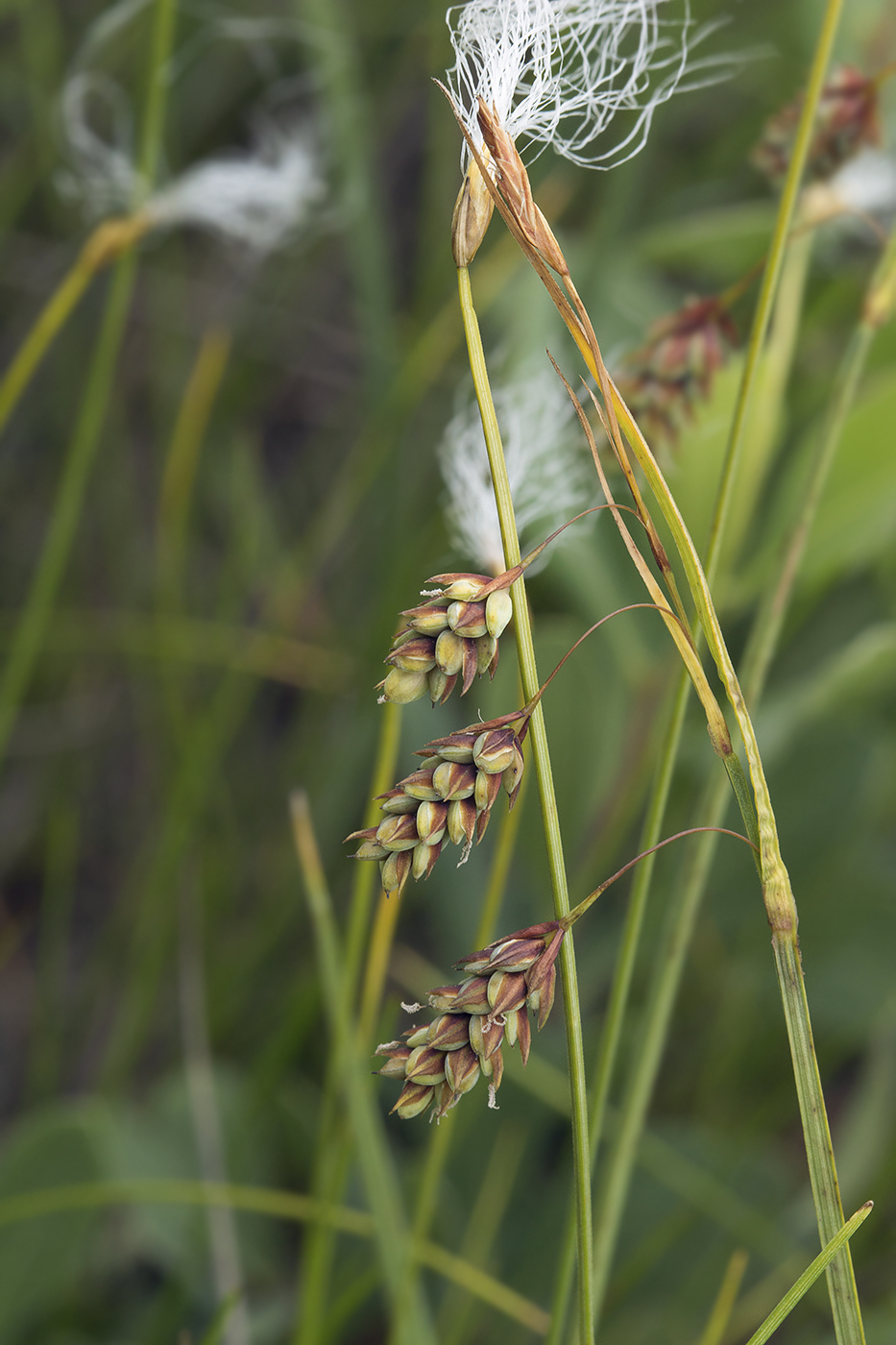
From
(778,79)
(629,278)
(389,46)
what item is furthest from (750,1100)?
(389,46)

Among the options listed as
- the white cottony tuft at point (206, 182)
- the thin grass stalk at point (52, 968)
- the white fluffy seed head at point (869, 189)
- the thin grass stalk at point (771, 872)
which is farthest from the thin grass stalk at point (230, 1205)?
the white fluffy seed head at point (869, 189)

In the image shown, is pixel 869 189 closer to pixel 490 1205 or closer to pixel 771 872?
pixel 771 872

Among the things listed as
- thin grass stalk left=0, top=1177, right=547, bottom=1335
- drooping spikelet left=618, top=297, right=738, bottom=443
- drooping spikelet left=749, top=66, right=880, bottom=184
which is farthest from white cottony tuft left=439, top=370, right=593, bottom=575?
thin grass stalk left=0, top=1177, right=547, bottom=1335

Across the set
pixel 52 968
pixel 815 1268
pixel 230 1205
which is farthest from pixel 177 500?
Answer: pixel 815 1268

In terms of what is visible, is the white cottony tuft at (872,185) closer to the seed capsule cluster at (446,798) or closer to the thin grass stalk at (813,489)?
the thin grass stalk at (813,489)

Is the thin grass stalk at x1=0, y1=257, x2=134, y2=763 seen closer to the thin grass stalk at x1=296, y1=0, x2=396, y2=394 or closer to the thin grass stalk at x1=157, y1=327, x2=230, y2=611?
the thin grass stalk at x1=157, y1=327, x2=230, y2=611
